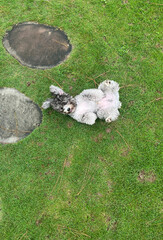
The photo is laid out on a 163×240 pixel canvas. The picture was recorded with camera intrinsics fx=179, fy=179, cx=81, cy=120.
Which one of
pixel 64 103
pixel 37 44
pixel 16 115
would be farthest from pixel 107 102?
pixel 37 44

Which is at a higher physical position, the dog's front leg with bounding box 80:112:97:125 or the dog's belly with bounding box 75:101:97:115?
the dog's belly with bounding box 75:101:97:115

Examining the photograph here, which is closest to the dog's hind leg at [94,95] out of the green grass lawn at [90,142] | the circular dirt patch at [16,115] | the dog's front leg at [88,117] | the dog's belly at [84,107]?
the dog's belly at [84,107]

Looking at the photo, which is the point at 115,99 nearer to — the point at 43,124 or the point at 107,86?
the point at 107,86

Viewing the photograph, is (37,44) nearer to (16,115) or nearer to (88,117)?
(16,115)

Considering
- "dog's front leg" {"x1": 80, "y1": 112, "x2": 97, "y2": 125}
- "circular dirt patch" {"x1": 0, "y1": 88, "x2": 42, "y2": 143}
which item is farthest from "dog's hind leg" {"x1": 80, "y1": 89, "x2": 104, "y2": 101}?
"circular dirt patch" {"x1": 0, "y1": 88, "x2": 42, "y2": 143}

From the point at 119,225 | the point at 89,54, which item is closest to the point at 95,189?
the point at 119,225

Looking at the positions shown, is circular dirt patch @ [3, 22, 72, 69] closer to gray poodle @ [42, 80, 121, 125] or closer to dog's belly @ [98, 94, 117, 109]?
gray poodle @ [42, 80, 121, 125]

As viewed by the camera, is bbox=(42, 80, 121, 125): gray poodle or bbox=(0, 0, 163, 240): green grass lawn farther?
bbox=(0, 0, 163, 240): green grass lawn
